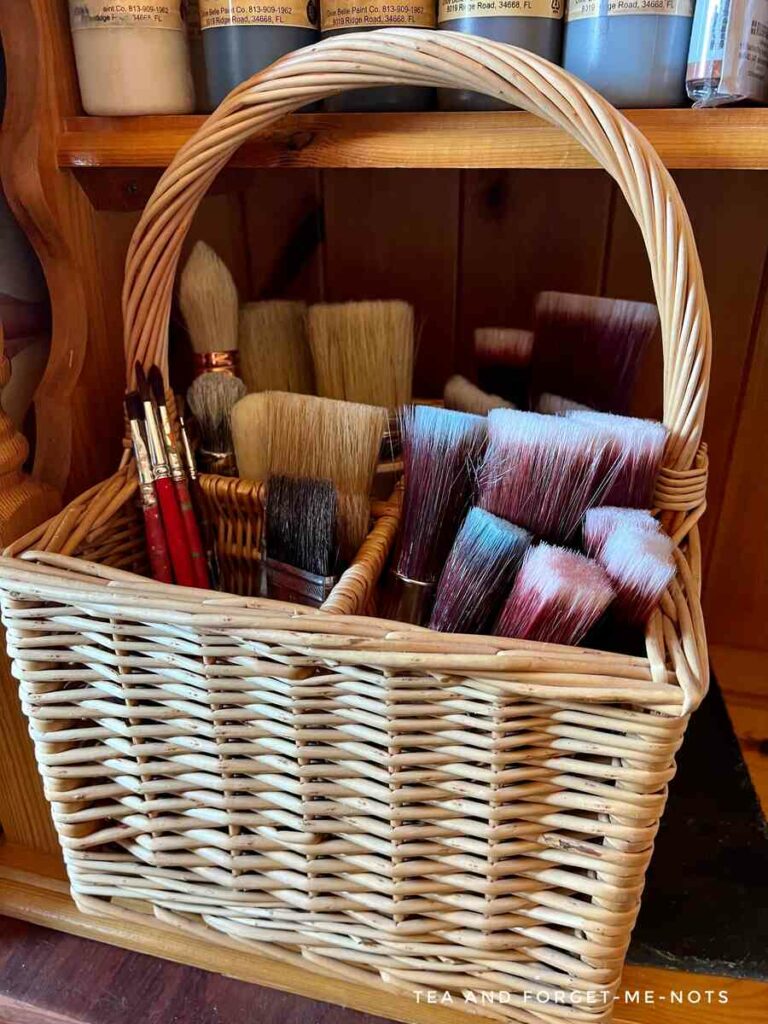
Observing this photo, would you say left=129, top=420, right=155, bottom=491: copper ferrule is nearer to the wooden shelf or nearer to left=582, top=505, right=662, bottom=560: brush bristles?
the wooden shelf

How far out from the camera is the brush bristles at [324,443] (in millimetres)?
552

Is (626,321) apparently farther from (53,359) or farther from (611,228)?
(53,359)

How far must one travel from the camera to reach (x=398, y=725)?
0.43 meters

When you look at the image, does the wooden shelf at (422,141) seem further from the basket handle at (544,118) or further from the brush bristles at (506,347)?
the brush bristles at (506,347)

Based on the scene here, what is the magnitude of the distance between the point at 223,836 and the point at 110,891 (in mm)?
129

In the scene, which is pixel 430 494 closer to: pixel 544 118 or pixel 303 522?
pixel 303 522

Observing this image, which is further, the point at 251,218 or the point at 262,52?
the point at 251,218

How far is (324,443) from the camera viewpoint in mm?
559

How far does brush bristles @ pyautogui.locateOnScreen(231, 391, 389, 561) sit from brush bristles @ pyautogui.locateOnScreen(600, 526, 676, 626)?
19 cm

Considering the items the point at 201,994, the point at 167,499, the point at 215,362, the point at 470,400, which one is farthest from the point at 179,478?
the point at 201,994

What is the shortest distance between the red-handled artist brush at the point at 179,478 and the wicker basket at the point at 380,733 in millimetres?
56

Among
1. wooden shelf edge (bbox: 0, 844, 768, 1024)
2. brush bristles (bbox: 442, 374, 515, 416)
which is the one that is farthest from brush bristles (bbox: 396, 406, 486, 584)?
wooden shelf edge (bbox: 0, 844, 768, 1024)

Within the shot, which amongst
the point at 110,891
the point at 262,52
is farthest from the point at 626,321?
the point at 110,891

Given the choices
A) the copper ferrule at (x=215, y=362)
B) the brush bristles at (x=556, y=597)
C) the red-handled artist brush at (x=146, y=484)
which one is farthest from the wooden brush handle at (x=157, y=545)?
the brush bristles at (x=556, y=597)
